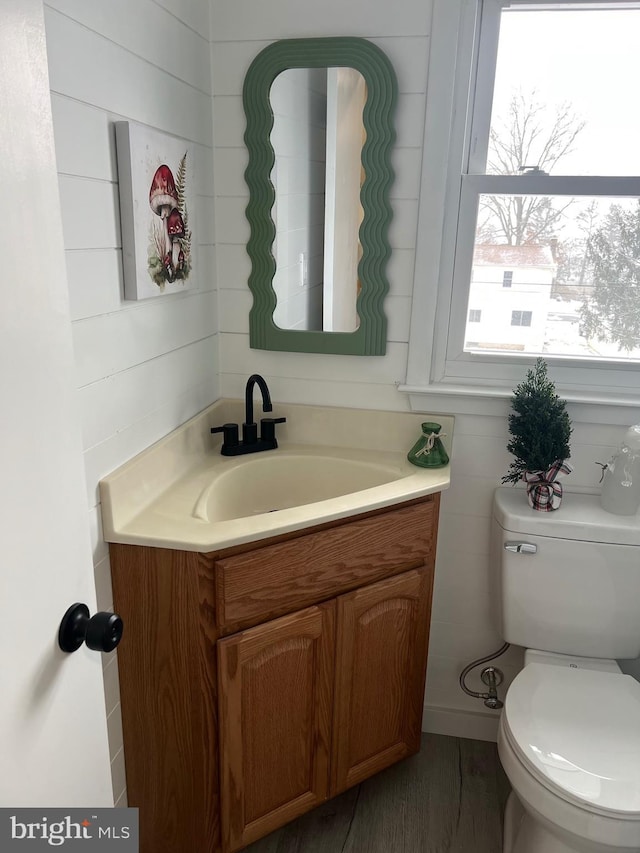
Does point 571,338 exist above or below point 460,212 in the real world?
below

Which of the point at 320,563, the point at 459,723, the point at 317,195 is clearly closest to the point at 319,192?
the point at 317,195

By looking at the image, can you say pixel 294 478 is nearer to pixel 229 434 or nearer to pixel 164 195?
pixel 229 434

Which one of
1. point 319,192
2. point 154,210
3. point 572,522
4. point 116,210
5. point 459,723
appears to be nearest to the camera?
point 116,210

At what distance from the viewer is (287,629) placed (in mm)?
1457

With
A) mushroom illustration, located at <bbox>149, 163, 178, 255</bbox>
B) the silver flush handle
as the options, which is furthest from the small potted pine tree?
mushroom illustration, located at <bbox>149, 163, 178, 255</bbox>

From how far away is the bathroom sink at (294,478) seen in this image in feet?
5.79

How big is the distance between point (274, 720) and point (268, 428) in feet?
2.50

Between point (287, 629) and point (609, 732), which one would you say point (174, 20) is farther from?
point (609, 732)

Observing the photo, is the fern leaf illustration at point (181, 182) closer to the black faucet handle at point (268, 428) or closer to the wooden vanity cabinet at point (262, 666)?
the black faucet handle at point (268, 428)

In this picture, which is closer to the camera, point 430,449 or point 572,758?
point 572,758

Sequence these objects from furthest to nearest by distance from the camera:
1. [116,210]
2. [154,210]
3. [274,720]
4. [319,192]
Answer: [319,192]
[274,720]
[154,210]
[116,210]

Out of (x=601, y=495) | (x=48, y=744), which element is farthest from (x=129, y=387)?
(x=601, y=495)

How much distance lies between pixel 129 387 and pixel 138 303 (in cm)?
18

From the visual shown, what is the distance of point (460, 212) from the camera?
174 centimetres
